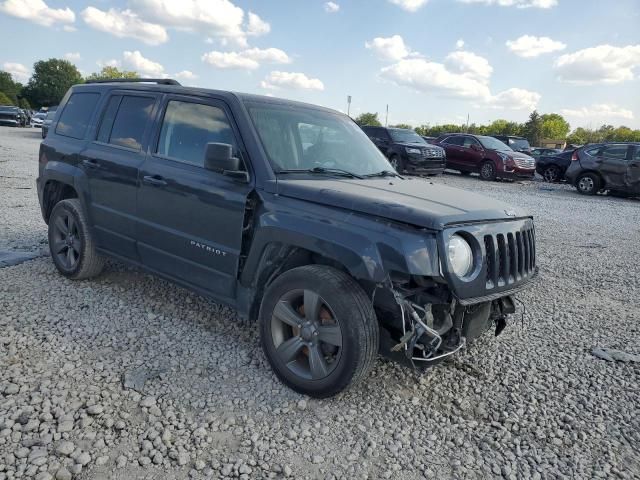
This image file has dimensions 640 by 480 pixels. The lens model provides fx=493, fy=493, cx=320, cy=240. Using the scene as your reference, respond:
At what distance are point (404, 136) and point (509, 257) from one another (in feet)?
49.4

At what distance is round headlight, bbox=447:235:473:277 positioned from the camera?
9.05ft

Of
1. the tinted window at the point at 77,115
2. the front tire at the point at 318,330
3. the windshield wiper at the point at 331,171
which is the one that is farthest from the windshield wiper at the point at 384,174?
the tinted window at the point at 77,115

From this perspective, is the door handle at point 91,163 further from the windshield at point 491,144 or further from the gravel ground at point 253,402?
the windshield at point 491,144

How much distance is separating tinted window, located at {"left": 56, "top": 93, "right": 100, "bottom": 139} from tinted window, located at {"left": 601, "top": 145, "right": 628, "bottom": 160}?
49.1ft

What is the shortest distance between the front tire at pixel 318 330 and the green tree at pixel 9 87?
319 feet

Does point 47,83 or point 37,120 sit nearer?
point 37,120

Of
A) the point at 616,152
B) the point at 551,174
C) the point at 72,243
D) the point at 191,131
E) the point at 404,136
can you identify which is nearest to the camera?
the point at 191,131

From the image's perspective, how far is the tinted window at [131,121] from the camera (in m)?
4.14

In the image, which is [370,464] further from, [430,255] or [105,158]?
[105,158]

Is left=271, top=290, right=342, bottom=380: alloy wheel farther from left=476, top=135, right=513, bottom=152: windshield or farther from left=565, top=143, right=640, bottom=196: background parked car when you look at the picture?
left=476, top=135, right=513, bottom=152: windshield

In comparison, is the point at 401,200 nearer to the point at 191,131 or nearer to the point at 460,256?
the point at 460,256

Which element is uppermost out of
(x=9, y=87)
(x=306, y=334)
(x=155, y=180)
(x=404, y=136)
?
(x=9, y=87)

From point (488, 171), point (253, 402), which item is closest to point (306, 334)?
point (253, 402)

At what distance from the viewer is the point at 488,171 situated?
1816 cm
